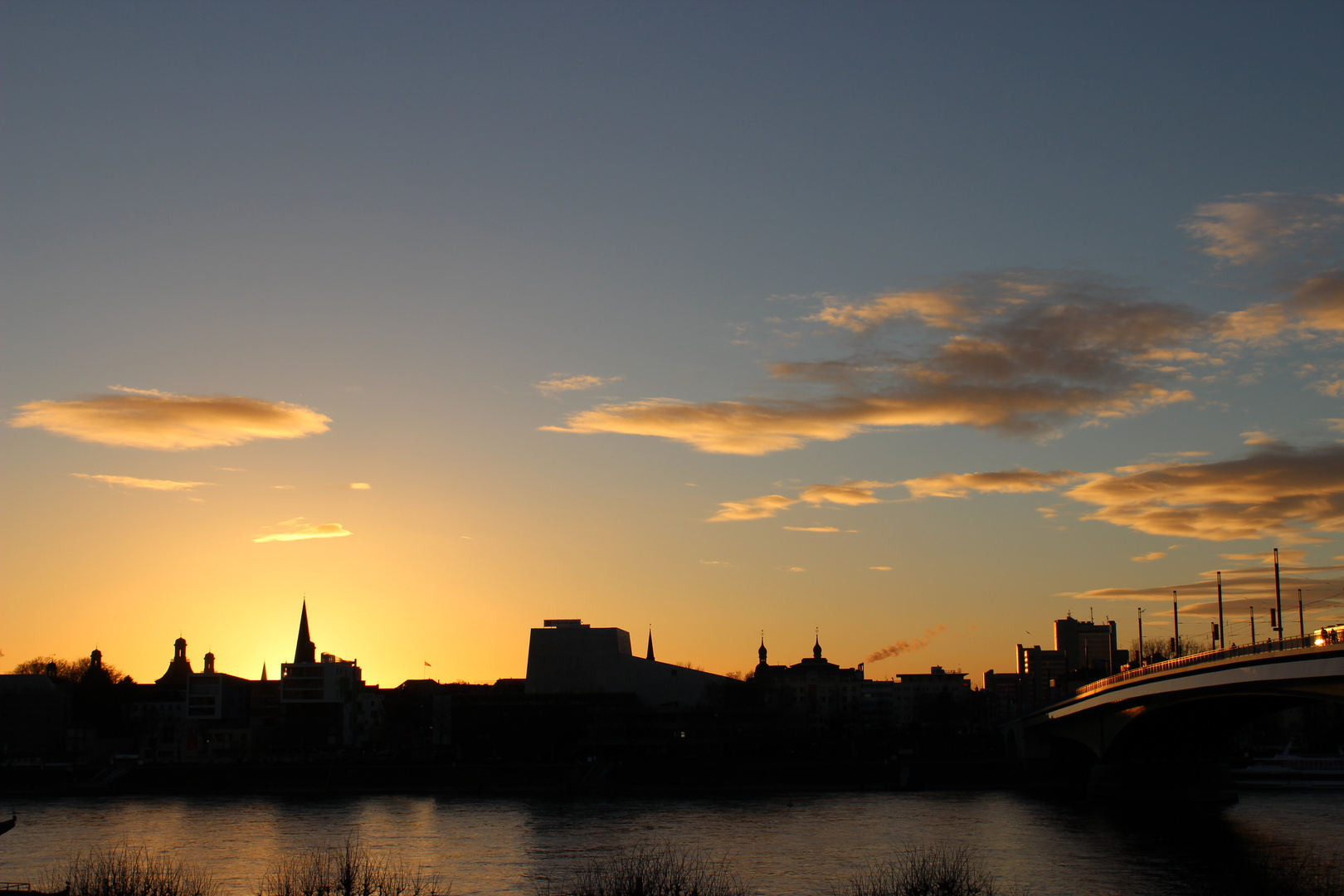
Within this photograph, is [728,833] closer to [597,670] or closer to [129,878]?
[129,878]

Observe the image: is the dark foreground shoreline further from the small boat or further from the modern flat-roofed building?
the modern flat-roofed building

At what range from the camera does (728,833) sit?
190 ft

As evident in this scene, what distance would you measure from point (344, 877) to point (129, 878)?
8.35 meters

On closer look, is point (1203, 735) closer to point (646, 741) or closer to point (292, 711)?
point (646, 741)

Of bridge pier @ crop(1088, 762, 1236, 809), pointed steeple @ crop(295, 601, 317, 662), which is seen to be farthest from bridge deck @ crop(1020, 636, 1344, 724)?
pointed steeple @ crop(295, 601, 317, 662)

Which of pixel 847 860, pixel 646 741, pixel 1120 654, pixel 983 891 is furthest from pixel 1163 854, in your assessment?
pixel 1120 654

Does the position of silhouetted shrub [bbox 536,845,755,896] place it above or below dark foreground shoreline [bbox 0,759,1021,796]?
above

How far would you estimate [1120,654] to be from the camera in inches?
6481

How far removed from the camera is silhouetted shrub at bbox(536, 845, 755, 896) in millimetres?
29344

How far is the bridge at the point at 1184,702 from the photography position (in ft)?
156

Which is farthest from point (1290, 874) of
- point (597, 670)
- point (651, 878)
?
point (597, 670)

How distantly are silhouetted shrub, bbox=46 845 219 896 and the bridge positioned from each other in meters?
36.1

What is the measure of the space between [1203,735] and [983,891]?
41175 mm

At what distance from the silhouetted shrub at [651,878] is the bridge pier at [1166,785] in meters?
33.8
